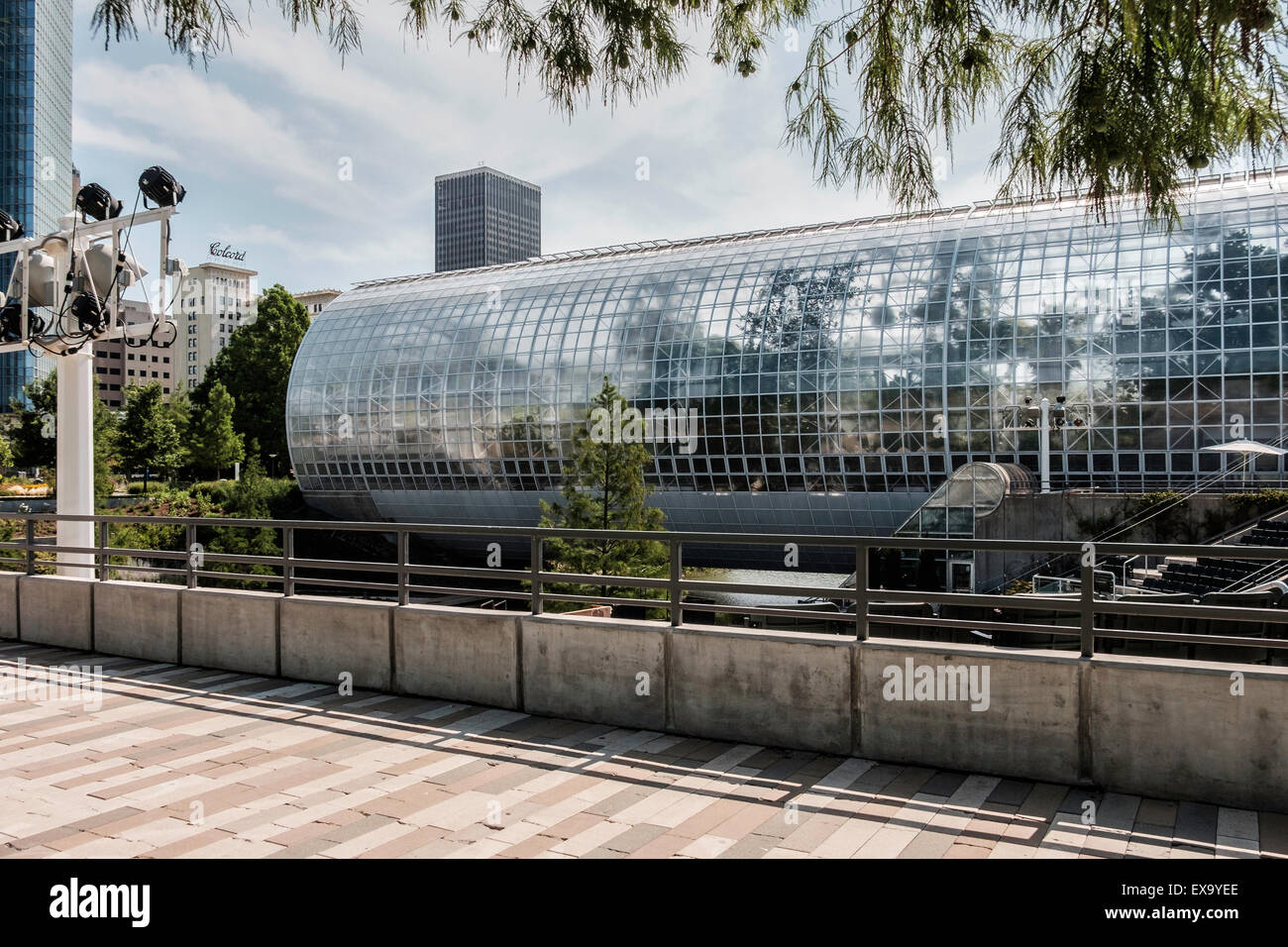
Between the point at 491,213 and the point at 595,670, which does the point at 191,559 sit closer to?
the point at 595,670

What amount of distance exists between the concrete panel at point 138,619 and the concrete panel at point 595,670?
4.85 m

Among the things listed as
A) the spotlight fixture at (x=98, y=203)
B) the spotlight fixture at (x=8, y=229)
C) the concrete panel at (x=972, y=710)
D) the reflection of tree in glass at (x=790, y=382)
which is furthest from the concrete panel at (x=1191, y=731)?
the reflection of tree in glass at (x=790, y=382)

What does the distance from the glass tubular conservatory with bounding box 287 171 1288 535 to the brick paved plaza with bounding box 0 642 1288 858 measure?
24.2 m

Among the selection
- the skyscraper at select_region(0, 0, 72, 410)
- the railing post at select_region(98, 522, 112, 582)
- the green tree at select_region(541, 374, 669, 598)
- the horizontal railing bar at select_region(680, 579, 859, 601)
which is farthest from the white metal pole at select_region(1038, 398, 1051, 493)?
the skyscraper at select_region(0, 0, 72, 410)

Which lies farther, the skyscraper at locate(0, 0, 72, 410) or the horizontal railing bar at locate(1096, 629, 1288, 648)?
the skyscraper at locate(0, 0, 72, 410)

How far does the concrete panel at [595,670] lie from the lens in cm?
770

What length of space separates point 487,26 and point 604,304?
127 feet

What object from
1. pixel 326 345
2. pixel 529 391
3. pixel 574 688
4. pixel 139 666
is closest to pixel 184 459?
pixel 326 345

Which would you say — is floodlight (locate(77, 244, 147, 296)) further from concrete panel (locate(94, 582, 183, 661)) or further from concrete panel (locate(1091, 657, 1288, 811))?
concrete panel (locate(1091, 657, 1288, 811))

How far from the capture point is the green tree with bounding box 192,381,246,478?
62125mm

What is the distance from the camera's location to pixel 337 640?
9508 mm

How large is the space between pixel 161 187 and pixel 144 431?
53450mm

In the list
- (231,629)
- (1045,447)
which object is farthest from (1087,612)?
(1045,447)

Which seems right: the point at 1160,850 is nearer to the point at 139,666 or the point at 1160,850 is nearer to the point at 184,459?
the point at 139,666
